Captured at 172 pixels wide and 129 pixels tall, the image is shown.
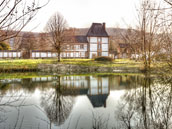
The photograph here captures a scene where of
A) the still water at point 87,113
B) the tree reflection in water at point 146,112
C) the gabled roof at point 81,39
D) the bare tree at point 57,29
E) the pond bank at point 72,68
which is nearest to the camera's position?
the tree reflection in water at point 146,112

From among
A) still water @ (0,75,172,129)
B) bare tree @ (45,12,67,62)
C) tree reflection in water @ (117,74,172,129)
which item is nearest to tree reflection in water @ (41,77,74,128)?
still water @ (0,75,172,129)

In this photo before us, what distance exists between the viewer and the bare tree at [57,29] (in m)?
31.3

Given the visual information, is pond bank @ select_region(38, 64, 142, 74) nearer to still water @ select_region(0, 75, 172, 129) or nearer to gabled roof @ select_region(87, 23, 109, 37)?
still water @ select_region(0, 75, 172, 129)

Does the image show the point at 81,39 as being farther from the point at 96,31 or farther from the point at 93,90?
the point at 93,90

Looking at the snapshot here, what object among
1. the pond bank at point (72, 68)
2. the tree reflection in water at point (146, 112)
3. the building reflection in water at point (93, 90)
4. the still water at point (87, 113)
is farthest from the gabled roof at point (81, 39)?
the tree reflection in water at point (146, 112)

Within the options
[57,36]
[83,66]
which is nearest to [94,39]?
[57,36]

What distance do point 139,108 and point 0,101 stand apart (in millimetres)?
6895

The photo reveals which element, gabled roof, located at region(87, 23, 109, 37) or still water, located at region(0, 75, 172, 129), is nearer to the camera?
still water, located at region(0, 75, 172, 129)

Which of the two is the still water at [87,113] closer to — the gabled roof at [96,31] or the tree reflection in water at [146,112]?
the tree reflection in water at [146,112]

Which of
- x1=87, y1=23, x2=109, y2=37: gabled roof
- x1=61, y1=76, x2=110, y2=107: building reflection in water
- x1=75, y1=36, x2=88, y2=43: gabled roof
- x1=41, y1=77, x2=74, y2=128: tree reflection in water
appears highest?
x1=87, y1=23, x2=109, y2=37: gabled roof

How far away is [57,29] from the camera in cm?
3253

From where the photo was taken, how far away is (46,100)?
9203 millimetres

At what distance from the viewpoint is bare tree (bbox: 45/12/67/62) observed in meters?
31.3

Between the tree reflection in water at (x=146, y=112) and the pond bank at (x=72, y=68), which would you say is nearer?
the tree reflection in water at (x=146, y=112)
